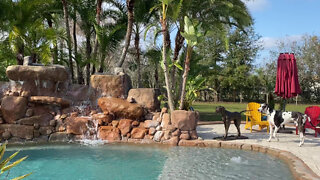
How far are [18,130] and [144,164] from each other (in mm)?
4511

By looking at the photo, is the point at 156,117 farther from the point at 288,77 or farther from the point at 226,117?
the point at 288,77

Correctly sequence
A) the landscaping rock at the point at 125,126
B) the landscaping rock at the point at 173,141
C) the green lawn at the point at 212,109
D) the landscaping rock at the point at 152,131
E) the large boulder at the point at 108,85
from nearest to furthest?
the landscaping rock at the point at 173,141
the landscaping rock at the point at 152,131
the landscaping rock at the point at 125,126
the large boulder at the point at 108,85
the green lawn at the point at 212,109

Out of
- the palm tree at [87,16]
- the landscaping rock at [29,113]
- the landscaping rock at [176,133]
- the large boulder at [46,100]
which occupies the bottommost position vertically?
the landscaping rock at [176,133]

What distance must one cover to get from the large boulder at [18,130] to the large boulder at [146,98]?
10.3 feet

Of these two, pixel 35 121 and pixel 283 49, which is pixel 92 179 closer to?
pixel 35 121

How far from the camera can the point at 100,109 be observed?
9.72 meters

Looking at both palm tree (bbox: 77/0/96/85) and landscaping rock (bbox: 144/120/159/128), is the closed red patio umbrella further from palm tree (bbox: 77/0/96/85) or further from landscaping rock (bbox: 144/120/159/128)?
palm tree (bbox: 77/0/96/85)

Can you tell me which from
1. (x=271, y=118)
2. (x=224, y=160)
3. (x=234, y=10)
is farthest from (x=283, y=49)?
(x=224, y=160)

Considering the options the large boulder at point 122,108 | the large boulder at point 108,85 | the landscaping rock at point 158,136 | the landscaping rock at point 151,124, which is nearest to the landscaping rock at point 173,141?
the landscaping rock at point 158,136

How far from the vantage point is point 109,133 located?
28.4ft

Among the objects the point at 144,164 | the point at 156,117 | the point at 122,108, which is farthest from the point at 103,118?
the point at 144,164

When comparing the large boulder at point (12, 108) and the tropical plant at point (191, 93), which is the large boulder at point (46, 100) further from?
the tropical plant at point (191, 93)

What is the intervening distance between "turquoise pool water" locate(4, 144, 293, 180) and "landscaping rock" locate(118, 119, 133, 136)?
1009mm

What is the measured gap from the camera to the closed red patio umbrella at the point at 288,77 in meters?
9.55
